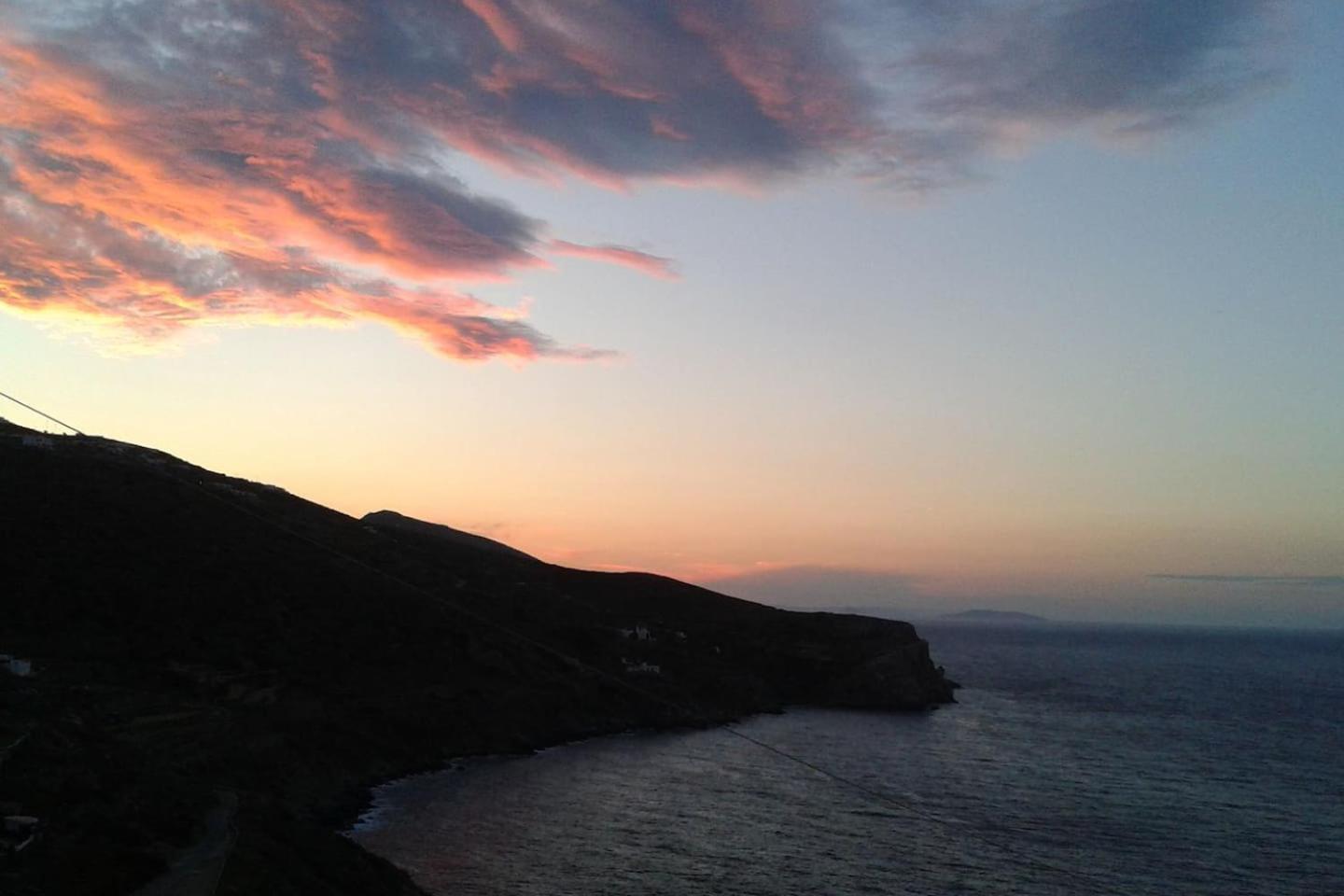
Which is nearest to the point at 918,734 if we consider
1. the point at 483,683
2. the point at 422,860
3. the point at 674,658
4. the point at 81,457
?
the point at 674,658

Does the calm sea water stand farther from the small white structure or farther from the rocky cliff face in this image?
the small white structure

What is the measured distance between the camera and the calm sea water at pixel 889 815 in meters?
46.3

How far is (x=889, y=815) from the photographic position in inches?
2392

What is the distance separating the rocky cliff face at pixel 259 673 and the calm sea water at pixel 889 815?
Result: 6244mm

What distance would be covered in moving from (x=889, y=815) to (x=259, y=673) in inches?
1766

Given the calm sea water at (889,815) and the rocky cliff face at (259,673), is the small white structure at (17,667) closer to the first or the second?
the rocky cliff face at (259,673)

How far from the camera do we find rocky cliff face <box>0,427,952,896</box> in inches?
1292

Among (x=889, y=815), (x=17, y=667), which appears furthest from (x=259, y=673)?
(x=889, y=815)

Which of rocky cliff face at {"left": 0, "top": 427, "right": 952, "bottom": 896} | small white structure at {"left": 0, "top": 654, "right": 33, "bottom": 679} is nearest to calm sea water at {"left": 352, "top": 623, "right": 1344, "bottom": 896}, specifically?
rocky cliff face at {"left": 0, "top": 427, "right": 952, "bottom": 896}

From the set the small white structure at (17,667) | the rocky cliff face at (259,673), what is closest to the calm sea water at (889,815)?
the rocky cliff face at (259,673)

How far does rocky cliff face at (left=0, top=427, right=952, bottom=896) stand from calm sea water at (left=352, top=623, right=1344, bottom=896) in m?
6.24

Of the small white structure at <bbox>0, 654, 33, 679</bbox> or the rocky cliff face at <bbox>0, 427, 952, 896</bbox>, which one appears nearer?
the rocky cliff face at <bbox>0, 427, 952, 896</bbox>

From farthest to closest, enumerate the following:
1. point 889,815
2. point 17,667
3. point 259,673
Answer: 1. point 259,673
2. point 889,815
3. point 17,667

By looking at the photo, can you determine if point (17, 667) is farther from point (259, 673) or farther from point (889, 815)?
point (889, 815)
